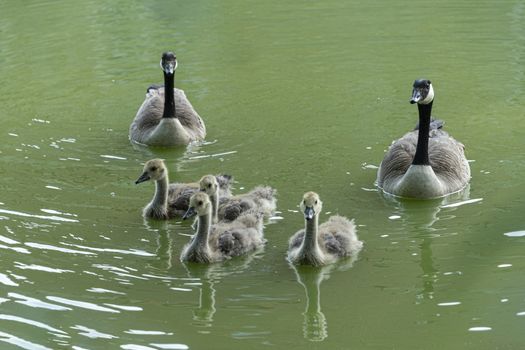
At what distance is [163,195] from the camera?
41.2ft

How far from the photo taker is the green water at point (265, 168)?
32.4 ft

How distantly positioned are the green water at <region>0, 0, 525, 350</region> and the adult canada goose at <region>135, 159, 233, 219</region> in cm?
21

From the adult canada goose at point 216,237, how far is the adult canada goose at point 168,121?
13.6 ft

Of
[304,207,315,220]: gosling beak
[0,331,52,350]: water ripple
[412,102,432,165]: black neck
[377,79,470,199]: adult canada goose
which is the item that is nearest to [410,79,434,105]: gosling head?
[377,79,470,199]: adult canada goose

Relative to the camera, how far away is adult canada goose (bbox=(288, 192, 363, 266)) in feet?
35.4

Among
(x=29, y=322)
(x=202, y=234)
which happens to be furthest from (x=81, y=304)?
(x=202, y=234)

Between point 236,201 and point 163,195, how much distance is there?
827mm

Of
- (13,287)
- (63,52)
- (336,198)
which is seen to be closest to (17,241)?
(13,287)

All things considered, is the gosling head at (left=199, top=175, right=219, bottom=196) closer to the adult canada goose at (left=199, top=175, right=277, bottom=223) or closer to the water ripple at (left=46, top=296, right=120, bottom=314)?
the adult canada goose at (left=199, top=175, right=277, bottom=223)

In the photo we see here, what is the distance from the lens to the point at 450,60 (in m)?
20.0

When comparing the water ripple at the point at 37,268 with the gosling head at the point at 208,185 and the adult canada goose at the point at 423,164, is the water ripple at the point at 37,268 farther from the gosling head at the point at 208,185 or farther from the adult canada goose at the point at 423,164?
the adult canada goose at the point at 423,164

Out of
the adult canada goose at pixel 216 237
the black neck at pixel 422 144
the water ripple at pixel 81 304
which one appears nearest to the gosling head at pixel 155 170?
the adult canada goose at pixel 216 237

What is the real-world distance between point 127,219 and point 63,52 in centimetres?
961

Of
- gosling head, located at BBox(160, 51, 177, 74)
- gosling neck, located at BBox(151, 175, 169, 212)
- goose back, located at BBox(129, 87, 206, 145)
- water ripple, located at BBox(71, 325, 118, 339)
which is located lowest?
water ripple, located at BBox(71, 325, 118, 339)
